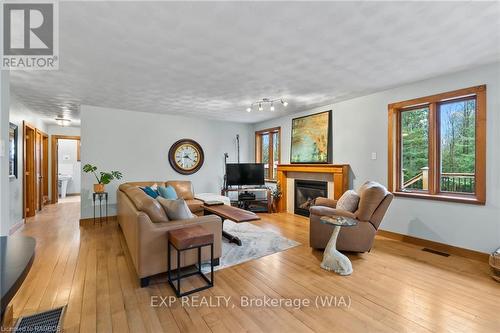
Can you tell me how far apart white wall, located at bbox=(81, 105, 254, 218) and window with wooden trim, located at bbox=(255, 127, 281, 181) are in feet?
2.53

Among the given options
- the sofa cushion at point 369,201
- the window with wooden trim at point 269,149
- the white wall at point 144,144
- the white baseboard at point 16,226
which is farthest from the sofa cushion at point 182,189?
the sofa cushion at point 369,201

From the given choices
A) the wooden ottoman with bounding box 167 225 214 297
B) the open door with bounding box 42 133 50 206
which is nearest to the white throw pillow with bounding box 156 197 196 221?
the wooden ottoman with bounding box 167 225 214 297

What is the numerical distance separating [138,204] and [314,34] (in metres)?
2.62

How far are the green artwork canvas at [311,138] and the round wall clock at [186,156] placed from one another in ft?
8.09

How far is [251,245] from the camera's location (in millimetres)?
3629

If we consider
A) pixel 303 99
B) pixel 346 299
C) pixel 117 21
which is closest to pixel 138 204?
pixel 117 21

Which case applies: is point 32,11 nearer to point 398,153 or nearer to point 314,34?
point 314,34

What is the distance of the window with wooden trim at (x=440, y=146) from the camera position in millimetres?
3105

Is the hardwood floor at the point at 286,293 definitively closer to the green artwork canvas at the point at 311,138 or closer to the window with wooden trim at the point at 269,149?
the green artwork canvas at the point at 311,138

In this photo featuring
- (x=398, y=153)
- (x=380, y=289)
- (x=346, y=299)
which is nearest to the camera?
(x=346, y=299)

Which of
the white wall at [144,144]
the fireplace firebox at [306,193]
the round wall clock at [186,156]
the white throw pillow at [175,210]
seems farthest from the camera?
the round wall clock at [186,156]

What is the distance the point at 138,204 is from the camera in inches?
110

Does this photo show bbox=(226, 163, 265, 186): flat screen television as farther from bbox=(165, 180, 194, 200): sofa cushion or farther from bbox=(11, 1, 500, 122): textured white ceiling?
bbox=(11, 1, 500, 122): textured white ceiling

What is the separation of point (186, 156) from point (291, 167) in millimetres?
2696
